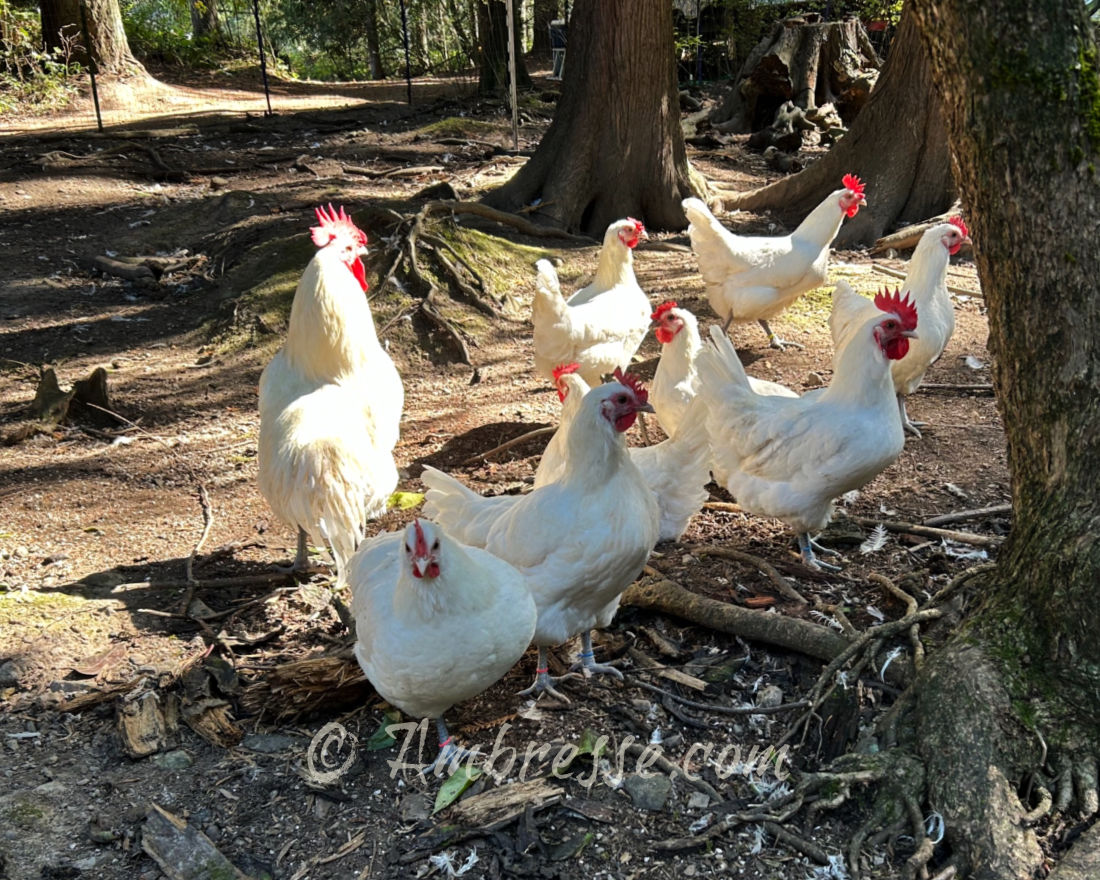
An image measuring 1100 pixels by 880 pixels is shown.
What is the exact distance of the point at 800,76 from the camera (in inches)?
627

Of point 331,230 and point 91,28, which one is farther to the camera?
point 91,28

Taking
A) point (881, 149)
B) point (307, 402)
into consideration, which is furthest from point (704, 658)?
point (881, 149)

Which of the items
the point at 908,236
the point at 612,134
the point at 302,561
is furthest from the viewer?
the point at 612,134

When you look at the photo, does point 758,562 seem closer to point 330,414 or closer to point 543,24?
point 330,414

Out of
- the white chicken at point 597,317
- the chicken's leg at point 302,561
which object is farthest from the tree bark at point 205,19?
the chicken's leg at point 302,561

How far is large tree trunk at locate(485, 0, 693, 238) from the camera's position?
31.9ft

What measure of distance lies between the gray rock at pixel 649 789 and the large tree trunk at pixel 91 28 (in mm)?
17747

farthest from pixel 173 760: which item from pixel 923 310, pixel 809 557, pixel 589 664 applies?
pixel 923 310

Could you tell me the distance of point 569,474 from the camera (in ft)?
13.4

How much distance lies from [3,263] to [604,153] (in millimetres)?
6953

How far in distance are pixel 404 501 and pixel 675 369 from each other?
2055 millimetres

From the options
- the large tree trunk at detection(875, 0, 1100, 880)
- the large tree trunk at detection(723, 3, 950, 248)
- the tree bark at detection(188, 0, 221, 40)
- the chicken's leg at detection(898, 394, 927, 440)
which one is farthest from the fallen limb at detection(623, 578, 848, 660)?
the tree bark at detection(188, 0, 221, 40)

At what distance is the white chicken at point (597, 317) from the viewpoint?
6.43m

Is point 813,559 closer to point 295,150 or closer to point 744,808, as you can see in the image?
point 744,808
